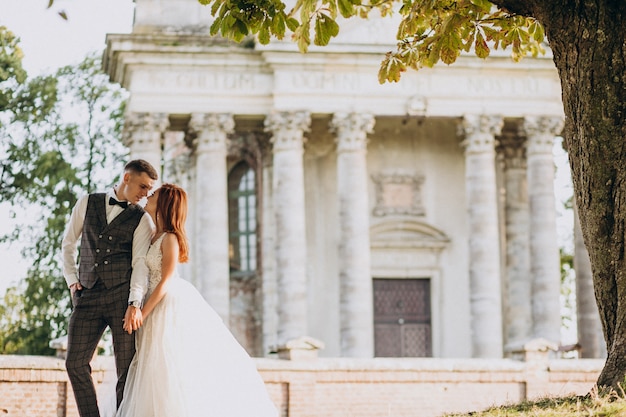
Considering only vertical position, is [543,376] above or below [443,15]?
below

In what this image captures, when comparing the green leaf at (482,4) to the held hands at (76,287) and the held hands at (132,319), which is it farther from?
the held hands at (76,287)

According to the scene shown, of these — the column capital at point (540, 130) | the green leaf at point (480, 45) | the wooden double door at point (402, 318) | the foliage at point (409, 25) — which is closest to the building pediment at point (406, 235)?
the wooden double door at point (402, 318)

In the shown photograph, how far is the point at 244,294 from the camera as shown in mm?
35281

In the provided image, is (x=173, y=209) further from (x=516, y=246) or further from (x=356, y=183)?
(x=516, y=246)

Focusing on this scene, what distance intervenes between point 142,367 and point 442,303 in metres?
24.7

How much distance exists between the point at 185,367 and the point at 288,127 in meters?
21.5

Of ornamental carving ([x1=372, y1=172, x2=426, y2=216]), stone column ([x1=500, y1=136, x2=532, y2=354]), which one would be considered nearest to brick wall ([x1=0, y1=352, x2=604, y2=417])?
stone column ([x1=500, y1=136, x2=532, y2=354])

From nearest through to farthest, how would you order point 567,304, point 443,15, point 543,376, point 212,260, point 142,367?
1. point 142,367
2. point 443,15
3. point 543,376
4. point 212,260
5. point 567,304

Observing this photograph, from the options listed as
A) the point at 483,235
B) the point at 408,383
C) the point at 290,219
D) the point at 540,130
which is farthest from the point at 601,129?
the point at 540,130

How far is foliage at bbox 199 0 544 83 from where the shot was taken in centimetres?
1013

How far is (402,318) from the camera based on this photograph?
34.6 metres

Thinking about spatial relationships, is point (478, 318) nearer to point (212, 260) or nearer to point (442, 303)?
point (442, 303)

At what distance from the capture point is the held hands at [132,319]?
34.0 ft

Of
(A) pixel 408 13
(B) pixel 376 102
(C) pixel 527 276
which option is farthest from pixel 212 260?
(A) pixel 408 13
